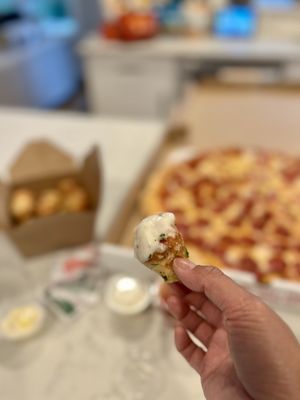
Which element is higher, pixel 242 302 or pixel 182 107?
pixel 242 302

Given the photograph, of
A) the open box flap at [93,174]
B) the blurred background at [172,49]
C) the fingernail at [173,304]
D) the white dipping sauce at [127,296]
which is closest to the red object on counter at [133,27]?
the blurred background at [172,49]

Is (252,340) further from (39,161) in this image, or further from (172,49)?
(172,49)

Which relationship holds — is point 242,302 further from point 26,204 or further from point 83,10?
point 83,10

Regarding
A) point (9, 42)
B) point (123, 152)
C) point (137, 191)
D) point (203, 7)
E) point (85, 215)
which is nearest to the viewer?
point (85, 215)

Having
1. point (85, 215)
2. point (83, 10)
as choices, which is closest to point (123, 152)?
point (85, 215)

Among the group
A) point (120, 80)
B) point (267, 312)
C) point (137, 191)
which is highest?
point (267, 312)

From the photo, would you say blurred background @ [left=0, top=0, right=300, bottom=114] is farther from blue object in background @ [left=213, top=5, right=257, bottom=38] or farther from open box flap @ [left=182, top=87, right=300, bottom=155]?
open box flap @ [left=182, top=87, right=300, bottom=155]

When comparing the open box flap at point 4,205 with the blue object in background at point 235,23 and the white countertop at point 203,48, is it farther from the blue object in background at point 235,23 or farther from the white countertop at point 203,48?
the blue object in background at point 235,23
